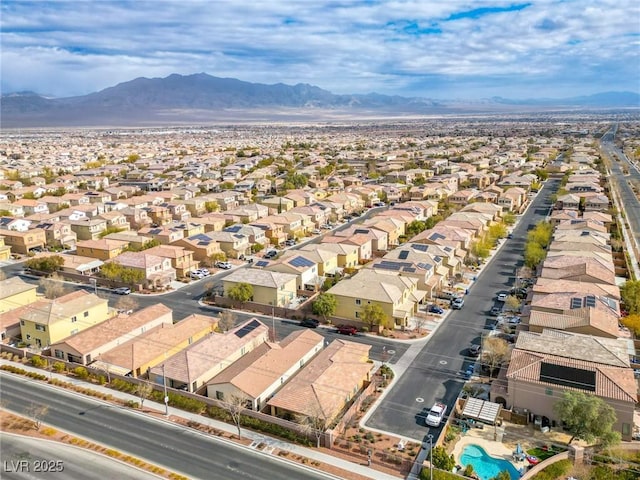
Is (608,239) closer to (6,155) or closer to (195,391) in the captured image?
(195,391)

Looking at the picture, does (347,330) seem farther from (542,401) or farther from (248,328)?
(542,401)

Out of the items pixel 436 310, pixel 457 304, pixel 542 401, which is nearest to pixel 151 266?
pixel 436 310

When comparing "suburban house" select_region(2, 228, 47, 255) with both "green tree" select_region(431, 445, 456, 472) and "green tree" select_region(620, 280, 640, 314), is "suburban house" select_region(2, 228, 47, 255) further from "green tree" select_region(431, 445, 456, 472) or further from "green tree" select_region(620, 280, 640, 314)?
"green tree" select_region(620, 280, 640, 314)

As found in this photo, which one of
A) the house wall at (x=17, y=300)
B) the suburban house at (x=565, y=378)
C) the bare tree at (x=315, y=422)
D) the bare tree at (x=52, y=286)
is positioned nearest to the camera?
the bare tree at (x=315, y=422)

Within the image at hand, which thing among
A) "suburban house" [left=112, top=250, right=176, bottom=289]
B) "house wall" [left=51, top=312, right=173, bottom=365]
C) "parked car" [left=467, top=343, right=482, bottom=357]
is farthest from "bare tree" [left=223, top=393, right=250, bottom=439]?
"suburban house" [left=112, top=250, right=176, bottom=289]

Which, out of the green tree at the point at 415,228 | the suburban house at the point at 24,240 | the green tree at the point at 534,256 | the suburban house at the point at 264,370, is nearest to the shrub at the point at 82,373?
the suburban house at the point at 264,370

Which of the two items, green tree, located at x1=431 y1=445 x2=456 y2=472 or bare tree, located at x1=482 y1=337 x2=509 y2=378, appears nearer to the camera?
green tree, located at x1=431 y1=445 x2=456 y2=472

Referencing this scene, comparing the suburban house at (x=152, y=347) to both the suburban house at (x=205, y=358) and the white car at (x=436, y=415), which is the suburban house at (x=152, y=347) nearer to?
the suburban house at (x=205, y=358)
